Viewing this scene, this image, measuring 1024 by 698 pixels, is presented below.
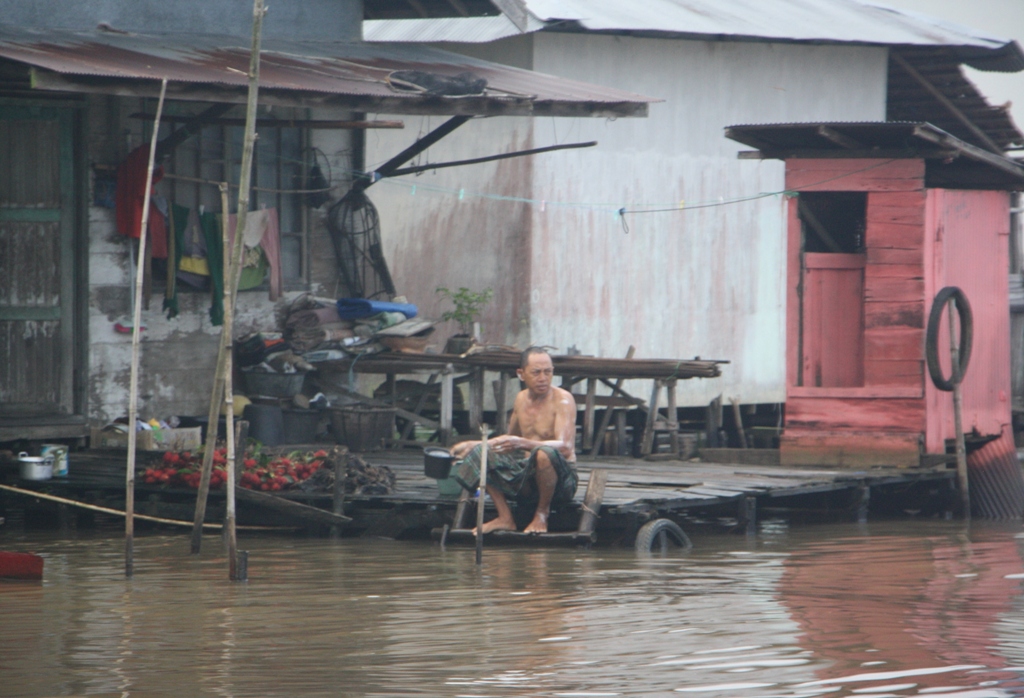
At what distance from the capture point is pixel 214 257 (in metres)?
13.1

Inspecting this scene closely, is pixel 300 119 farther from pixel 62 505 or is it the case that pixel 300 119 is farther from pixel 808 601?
pixel 808 601

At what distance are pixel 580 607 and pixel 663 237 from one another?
29.7 ft

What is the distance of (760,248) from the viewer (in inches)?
674

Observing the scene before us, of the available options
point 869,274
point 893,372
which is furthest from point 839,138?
point 893,372

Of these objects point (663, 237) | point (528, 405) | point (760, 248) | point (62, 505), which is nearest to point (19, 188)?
point (62, 505)

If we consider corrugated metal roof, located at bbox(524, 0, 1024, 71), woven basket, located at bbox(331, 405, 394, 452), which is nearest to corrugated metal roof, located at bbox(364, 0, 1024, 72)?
corrugated metal roof, located at bbox(524, 0, 1024, 71)

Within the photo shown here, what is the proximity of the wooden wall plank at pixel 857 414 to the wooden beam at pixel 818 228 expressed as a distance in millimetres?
1436

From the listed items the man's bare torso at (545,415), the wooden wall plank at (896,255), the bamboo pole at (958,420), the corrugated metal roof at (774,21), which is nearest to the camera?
the man's bare torso at (545,415)

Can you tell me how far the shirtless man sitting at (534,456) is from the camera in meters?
9.80

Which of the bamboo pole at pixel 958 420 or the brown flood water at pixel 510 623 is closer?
the brown flood water at pixel 510 623

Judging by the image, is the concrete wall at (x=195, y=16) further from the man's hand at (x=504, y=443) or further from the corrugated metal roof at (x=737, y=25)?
the man's hand at (x=504, y=443)

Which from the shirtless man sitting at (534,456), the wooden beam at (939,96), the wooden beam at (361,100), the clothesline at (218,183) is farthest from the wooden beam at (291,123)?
the wooden beam at (939,96)

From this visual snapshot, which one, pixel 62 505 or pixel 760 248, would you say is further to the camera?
pixel 760 248

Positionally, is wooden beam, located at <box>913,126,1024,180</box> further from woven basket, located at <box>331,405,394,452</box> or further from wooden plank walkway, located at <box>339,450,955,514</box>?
woven basket, located at <box>331,405,394,452</box>
